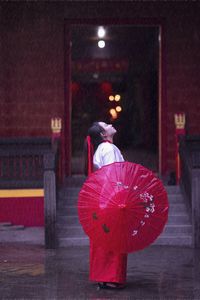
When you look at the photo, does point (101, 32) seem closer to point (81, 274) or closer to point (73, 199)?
point (73, 199)

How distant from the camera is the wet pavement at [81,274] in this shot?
28.7 feet

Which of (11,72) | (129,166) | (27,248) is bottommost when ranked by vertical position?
(27,248)

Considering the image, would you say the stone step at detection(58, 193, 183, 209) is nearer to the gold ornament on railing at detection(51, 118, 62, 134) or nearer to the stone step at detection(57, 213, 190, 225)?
the stone step at detection(57, 213, 190, 225)

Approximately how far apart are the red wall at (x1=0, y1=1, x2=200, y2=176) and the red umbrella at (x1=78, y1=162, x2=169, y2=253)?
7.73 metres

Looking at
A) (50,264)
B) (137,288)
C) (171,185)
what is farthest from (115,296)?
(171,185)

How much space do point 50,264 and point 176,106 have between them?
6.51m

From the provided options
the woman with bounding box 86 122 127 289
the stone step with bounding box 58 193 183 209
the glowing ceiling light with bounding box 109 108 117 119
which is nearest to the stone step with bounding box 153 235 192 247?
the stone step with bounding box 58 193 183 209

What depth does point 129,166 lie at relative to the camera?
8.62 meters

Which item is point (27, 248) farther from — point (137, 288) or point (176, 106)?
point (176, 106)

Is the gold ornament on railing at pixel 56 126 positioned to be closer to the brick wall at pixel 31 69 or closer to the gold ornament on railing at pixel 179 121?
the brick wall at pixel 31 69

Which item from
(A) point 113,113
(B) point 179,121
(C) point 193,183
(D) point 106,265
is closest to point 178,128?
(B) point 179,121

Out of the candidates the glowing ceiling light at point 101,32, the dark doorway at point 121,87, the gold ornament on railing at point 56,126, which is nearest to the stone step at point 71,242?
the gold ornament on railing at point 56,126

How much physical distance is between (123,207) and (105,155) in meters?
1.00

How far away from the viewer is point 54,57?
53.2 ft
